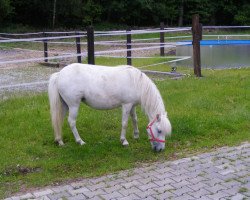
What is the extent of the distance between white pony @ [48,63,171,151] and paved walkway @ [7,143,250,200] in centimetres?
57

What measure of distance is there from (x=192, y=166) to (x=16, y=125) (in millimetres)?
2654

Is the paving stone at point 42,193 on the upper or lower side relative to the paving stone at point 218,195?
upper

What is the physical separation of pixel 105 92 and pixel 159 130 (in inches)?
30.9

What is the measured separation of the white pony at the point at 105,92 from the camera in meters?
5.00

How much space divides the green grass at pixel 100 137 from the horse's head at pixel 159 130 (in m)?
0.16

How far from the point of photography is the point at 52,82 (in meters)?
5.16

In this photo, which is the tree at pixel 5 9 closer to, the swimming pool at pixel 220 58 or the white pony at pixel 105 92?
the swimming pool at pixel 220 58

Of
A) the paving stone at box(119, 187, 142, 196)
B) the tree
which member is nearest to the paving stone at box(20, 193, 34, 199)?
the paving stone at box(119, 187, 142, 196)

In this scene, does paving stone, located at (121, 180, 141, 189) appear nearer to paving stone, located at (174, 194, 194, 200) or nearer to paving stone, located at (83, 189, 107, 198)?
paving stone, located at (83, 189, 107, 198)

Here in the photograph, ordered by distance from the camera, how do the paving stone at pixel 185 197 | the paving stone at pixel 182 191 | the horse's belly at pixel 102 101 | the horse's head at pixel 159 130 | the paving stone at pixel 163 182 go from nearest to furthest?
the paving stone at pixel 185 197, the paving stone at pixel 182 191, the paving stone at pixel 163 182, the horse's head at pixel 159 130, the horse's belly at pixel 102 101

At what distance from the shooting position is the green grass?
14.9 ft

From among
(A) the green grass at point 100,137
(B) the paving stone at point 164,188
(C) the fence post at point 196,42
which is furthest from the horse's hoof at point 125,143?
(C) the fence post at point 196,42

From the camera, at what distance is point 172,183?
4121mm

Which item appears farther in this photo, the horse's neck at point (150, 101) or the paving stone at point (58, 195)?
the horse's neck at point (150, 101)
